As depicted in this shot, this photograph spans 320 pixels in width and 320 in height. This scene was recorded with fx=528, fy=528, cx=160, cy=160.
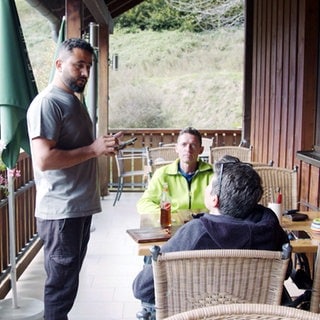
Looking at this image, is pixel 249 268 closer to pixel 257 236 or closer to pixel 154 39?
pixel 257 236

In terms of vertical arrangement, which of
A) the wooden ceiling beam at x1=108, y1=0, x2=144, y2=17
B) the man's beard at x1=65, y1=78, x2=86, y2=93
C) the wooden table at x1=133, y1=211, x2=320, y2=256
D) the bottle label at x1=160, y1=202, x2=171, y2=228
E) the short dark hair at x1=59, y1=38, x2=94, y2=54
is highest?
the wooden ceiling beam at x1=108, y1=0, x2=144, y2=17

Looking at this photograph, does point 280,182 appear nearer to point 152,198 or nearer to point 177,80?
point 152,198

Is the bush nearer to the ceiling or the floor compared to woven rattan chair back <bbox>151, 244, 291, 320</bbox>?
nearer to the ceiling

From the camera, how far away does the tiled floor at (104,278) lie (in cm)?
339

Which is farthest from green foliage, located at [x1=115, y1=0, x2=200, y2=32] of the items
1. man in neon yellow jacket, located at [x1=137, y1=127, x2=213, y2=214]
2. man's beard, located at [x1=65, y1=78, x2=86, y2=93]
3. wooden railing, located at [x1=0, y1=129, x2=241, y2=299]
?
man's beard, located at [x1=65, y1=78, x2=86, y2=93]

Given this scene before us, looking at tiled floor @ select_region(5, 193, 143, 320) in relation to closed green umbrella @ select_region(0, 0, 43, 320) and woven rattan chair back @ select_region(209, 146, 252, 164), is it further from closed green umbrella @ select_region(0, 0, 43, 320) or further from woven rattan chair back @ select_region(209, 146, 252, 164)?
Result: woven rattan chair back @ select_region(209, 146, 252, 164)

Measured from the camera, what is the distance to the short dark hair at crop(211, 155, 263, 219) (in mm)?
1873

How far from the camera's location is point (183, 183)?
3.09 m

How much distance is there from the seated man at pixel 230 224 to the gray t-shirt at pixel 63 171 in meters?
0.61

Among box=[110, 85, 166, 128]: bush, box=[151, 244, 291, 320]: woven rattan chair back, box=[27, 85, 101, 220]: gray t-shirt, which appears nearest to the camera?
box=[151, 244, 291, 320]: woven rattan chair back

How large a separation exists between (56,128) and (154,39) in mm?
13575

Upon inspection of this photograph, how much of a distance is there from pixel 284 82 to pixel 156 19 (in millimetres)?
11841

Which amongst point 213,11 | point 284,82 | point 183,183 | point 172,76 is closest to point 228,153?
point 284,82

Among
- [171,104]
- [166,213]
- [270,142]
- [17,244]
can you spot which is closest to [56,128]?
[166,213]
